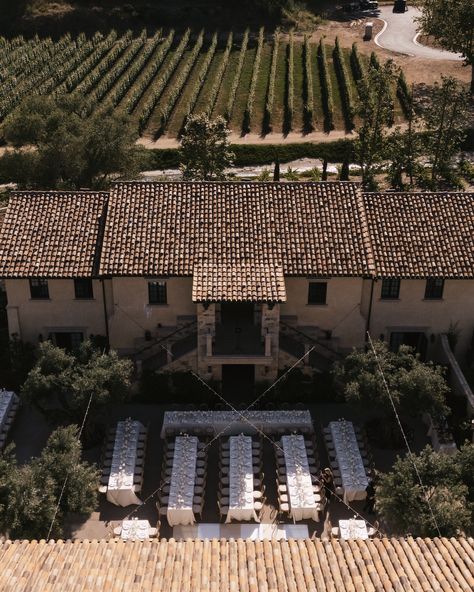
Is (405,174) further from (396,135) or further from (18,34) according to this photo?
A: (18,34)

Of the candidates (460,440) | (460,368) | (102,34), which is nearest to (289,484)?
(460,440)

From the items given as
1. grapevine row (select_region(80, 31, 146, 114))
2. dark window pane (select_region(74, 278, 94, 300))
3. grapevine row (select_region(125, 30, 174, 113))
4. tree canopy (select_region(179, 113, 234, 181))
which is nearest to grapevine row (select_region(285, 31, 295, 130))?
grapevine row (select_region(125, 30, 174, 113))

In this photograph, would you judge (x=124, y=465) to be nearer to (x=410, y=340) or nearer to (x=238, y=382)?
(x=238, y=382)

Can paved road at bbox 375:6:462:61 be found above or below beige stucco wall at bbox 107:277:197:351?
below

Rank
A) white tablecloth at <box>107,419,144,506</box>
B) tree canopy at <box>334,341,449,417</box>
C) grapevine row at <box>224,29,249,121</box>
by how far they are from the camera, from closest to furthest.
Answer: white tablecloth at <box>107,419,144,506</box> → tree canopy at <box>334,341,449,417</box> → grapevine row at <box>224,29,249,121</box>

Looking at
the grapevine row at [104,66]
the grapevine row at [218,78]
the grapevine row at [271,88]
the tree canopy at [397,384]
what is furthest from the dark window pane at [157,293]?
the grapevine row at [104,66]

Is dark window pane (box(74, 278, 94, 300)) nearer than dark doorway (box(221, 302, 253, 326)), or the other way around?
dark window pane (box(74, 278, 94, 300))

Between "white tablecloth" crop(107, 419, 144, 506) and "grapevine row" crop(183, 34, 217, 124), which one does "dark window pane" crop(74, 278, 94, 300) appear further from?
"grapevine row" crop(183, 34, 217, 124)

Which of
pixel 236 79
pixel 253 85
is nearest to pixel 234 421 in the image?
pixel 253 85
